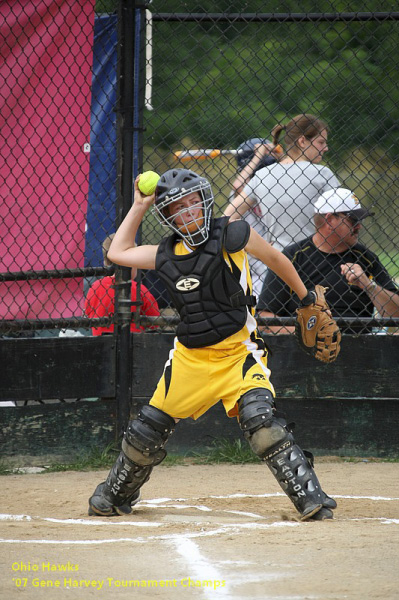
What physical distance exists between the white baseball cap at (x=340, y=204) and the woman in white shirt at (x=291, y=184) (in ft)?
0.81

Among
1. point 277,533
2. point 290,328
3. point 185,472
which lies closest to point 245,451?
point 185,472

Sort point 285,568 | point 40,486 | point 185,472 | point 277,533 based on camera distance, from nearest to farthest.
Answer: point 285,568 < point 277,533 < point 40,486 < point 185,472

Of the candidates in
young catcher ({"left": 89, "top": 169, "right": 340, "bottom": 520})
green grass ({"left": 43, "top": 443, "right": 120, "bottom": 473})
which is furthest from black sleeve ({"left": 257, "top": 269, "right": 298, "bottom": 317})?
young catcher ({"left": 89, "top": 169, "right": 340, "bottom": 520})

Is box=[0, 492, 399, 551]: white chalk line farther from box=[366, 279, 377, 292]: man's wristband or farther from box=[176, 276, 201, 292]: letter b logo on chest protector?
box=[366, 279, 377, 292]: man's wristband

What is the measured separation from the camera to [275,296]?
6.27 m

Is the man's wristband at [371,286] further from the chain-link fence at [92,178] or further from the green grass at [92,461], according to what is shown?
the green grass at [92,461]

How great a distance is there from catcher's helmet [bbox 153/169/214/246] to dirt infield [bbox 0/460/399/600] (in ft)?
4.74

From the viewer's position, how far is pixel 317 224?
617 cm

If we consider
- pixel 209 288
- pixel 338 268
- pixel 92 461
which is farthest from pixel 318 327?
pixel 92 461

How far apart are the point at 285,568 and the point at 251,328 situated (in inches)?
64.4

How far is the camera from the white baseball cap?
20.0ft

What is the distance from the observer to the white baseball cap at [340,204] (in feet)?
20.0

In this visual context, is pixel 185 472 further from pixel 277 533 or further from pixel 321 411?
pixel 277 533

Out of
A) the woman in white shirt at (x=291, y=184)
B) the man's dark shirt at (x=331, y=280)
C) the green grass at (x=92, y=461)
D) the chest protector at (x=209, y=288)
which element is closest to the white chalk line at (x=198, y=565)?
the chest protector at (x=209, y=288)
